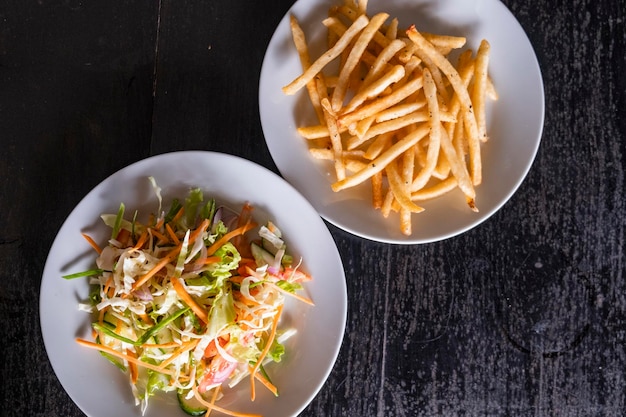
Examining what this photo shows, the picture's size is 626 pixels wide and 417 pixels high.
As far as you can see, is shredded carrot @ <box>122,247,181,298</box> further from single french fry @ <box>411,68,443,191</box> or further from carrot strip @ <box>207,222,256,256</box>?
single french fry @ <box>411,68,443,191</box>

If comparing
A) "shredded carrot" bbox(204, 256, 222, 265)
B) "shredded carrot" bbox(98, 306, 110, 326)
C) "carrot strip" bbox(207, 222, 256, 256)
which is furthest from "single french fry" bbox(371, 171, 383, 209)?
"shredded carrot" bbox(98, 306, 110, 326)

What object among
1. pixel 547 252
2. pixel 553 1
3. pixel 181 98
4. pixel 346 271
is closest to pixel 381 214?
pixel 346 271

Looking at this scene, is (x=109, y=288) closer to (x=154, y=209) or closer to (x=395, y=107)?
(x=154, y=209)

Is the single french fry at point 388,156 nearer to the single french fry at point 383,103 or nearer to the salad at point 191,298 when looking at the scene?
the single french fry at point 383,103

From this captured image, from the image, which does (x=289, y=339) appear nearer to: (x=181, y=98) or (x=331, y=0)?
(x=181, y=98)

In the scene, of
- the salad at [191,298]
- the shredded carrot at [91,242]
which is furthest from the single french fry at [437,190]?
the shredded carrot at [91,242]

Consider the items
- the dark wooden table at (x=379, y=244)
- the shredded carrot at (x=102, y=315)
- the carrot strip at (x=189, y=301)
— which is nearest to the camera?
the carrot strip at (x=189, y=301)
